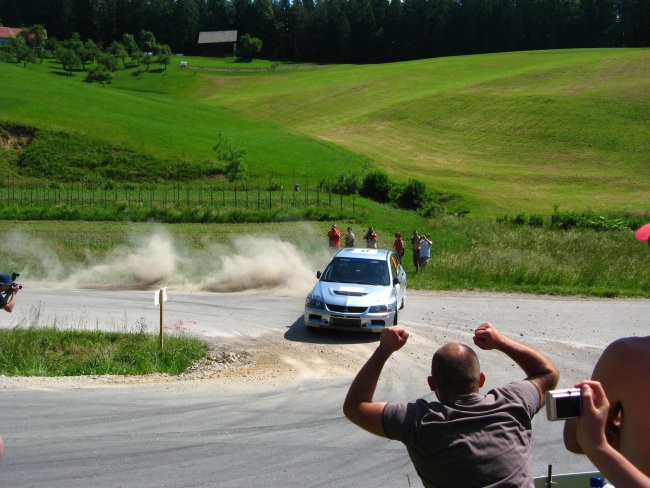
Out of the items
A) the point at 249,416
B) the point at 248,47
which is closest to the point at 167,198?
the point at 249,416

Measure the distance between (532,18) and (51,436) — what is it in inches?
5849

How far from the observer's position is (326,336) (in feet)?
48.8

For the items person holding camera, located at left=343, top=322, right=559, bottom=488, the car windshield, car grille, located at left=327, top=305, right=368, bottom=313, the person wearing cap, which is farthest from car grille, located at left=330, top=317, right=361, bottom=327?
person holding camera, located at left=343, top=322, right=559, bottom=488

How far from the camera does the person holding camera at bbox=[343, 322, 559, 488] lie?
3.34 meters

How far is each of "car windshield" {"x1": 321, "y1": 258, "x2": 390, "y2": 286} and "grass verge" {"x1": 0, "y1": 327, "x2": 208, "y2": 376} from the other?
3843 millimetres

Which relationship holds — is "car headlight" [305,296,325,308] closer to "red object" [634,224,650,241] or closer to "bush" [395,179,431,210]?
"red object" [634,224,650,241]

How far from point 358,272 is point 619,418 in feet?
42.9

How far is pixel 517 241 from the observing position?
28.1 meters

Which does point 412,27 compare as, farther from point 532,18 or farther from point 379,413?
point 379,413

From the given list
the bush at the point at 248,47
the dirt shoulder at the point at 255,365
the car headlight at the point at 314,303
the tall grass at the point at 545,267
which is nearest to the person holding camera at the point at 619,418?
the dirt shoulder at the point at 255,365

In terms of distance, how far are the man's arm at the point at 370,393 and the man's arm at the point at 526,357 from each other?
480mm

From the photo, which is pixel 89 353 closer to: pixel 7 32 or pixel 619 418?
pixel 619 418

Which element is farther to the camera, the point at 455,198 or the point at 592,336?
the point at 455,198

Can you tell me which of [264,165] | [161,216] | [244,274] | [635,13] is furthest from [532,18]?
[244,274]
